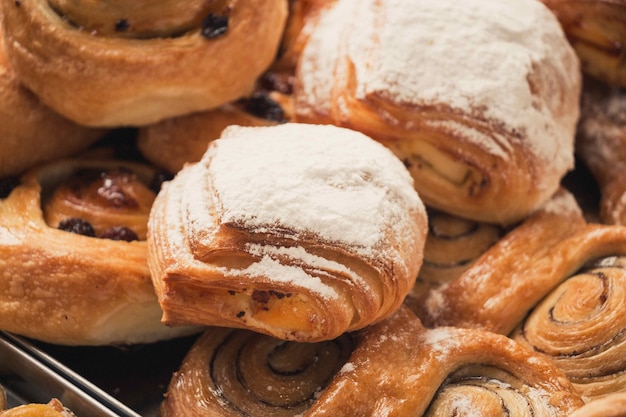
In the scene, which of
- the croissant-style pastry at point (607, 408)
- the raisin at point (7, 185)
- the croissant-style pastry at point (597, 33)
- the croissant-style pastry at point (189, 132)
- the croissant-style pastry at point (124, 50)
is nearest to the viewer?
the croissant-style pastry at point (607, 408)

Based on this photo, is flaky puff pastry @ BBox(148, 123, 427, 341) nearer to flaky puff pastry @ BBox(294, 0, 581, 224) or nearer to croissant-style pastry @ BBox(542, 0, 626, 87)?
flaky puff pastry @ BBox(294, 0, 581, 224)

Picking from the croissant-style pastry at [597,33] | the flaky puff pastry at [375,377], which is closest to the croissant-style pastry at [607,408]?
the flaky puff pastry at [375,377]

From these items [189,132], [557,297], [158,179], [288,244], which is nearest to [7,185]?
[158,179]

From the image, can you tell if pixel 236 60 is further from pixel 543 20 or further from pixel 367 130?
pixel 543 20

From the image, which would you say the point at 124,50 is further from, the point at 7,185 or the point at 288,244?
the point at 288,244

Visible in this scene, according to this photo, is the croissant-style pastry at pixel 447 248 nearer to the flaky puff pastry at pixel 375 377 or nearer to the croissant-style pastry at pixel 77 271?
the flaky puff pastry at pixel 375 377

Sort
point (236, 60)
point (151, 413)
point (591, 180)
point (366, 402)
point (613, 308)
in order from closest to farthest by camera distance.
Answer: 1. point (366, 402)
2. point (613, 308)
3. point (151, 413)
4. point (236, 60)
5. point (591, 180)

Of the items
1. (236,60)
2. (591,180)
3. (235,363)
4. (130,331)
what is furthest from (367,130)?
(591,180)
